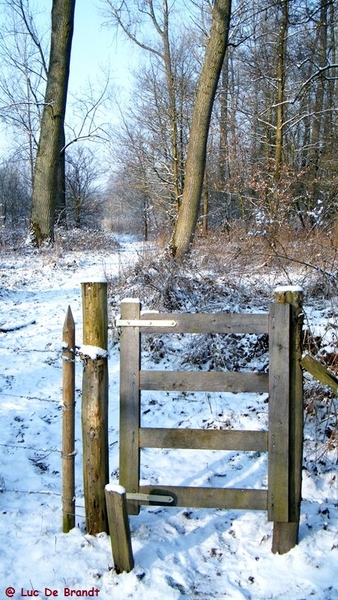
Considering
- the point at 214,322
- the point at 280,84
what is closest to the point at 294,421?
the point at 214,322

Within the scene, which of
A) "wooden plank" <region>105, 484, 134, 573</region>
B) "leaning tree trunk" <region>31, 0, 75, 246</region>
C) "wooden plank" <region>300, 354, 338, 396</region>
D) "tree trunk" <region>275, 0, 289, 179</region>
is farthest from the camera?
"tree trunk" <region>275, 0, 289, 179</region>

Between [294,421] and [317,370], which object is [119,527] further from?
[317,370]

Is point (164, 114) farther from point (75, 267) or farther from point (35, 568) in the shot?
point (35, 568)

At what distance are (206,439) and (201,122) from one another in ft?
28.3

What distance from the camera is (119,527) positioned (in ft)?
9.83

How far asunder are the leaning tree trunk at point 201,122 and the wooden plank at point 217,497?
23.7 feet

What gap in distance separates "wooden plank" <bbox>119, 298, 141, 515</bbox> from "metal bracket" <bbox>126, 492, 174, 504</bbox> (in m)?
0.05

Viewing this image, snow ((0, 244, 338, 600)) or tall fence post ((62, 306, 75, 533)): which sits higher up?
tall fence post ((62, 306, 75, 533))

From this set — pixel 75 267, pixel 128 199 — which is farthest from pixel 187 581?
pixel 128 199

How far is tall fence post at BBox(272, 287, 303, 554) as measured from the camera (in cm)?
325

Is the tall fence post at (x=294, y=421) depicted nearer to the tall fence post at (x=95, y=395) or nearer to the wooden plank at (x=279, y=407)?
the wooden plank at (x=279, y=407)

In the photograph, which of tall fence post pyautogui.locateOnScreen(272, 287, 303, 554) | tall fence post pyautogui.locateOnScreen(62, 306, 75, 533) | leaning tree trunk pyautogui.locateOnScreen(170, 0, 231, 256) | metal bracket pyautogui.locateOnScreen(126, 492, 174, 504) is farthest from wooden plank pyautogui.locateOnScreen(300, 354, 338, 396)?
leaning tree trunk pyautogui.locateOnScreen(170, 0, 231, 256)

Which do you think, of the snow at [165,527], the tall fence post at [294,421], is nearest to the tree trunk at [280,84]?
the snow at [165,527]

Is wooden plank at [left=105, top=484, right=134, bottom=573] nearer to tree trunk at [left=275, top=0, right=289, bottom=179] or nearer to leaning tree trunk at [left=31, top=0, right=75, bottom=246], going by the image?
leaning tree trunk at [left=31, top=0, right=75, bottom=246]
